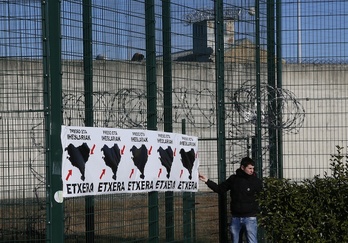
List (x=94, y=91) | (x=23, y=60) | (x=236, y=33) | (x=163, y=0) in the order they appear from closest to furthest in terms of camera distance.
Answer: (x=23, y=60) < (x=94, y=91) < (x=163, y=0) < (x=236, y=33)

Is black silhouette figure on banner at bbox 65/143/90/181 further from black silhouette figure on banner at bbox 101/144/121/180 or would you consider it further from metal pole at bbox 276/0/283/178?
metal pole at bbox 276/0/283/178

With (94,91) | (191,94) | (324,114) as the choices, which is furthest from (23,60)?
(324,114)

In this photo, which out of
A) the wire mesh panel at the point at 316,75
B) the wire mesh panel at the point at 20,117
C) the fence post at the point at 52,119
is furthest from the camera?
the wire mesh panel at the point at 316,75

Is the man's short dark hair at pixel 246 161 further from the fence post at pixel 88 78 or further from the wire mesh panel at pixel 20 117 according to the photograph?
the wire mesh panel at pixel 20 117

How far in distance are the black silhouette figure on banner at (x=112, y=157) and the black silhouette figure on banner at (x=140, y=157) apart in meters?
0.37

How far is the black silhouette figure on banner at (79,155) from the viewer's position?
995 centimetres

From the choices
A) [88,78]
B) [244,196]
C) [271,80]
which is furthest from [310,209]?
[271,80]

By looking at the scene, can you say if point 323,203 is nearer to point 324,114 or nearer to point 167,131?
point 167,131

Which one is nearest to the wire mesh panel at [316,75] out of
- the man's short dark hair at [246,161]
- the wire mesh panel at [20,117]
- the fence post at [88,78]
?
the man's short dark hair at [246,161]

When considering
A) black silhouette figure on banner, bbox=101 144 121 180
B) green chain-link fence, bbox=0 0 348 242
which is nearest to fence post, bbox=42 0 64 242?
green chain-link fence, bbox=0 0 348 242

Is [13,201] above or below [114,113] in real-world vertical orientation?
below

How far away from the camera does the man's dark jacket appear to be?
13562mm

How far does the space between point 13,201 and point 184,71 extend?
369cm

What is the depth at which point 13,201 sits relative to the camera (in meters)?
12.2
